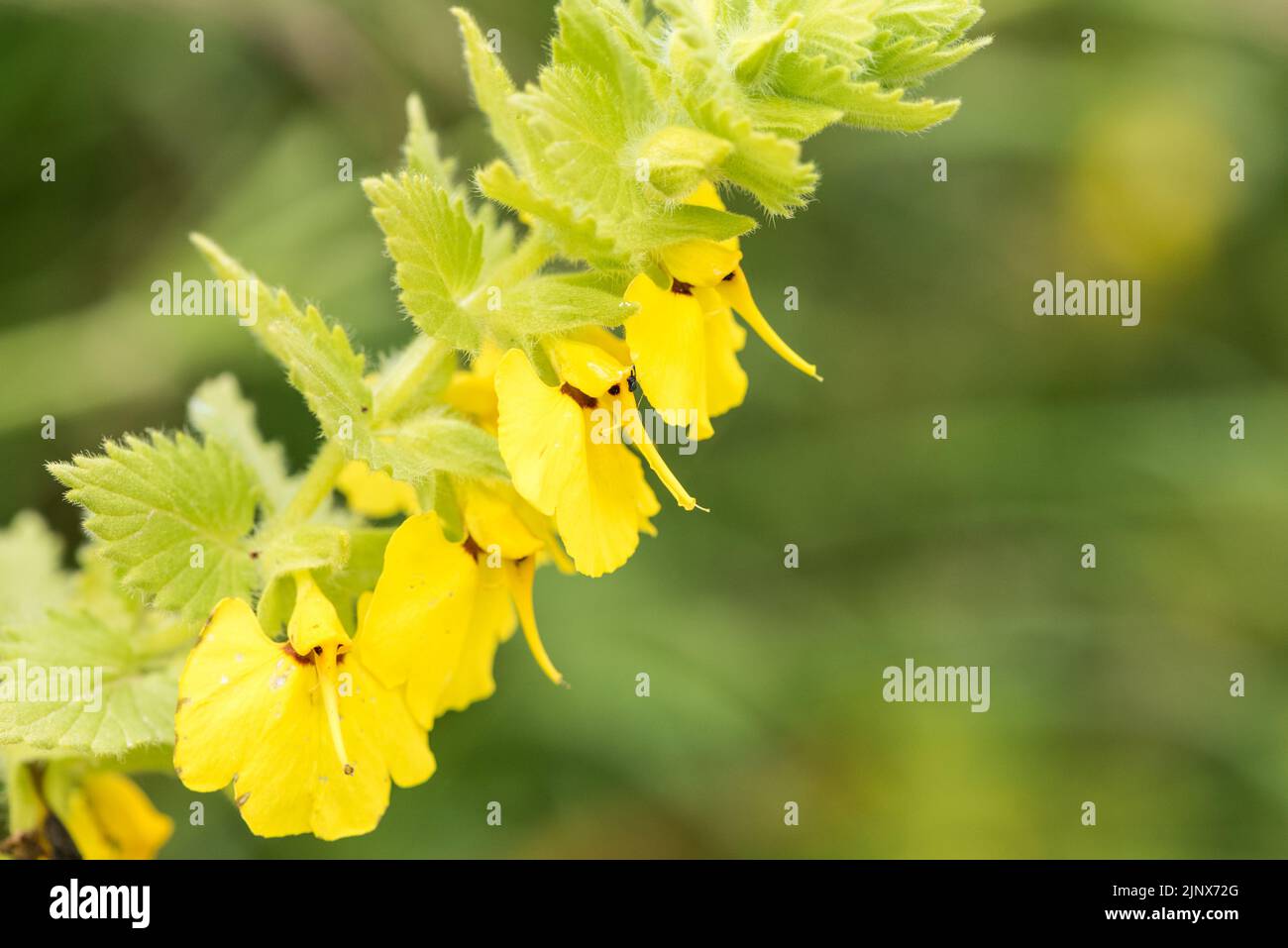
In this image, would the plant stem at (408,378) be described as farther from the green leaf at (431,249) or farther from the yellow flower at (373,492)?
the yellow flower at (373,492)

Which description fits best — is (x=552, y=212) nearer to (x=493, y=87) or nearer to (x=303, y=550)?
(x=493, y=87)

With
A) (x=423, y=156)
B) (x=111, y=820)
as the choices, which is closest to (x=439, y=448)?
(x=423, y=156)

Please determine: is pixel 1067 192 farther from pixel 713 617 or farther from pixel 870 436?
pixel 713 617

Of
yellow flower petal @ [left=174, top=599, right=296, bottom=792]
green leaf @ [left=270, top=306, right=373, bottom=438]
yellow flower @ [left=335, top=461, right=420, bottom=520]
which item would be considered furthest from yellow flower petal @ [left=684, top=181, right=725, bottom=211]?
yellow flower petal @ [left=174, top=599, right=296, bottom=792]

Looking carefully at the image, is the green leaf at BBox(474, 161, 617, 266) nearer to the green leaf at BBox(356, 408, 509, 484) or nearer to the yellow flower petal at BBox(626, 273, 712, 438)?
the yellow flower petal at BBox(626, 273, 712, 438)

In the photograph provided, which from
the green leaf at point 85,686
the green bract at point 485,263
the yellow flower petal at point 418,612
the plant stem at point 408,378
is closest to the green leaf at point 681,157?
the green bract at point 485,263

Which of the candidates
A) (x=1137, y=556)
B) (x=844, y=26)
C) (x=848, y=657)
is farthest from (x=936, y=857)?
(x=844, y=26)
